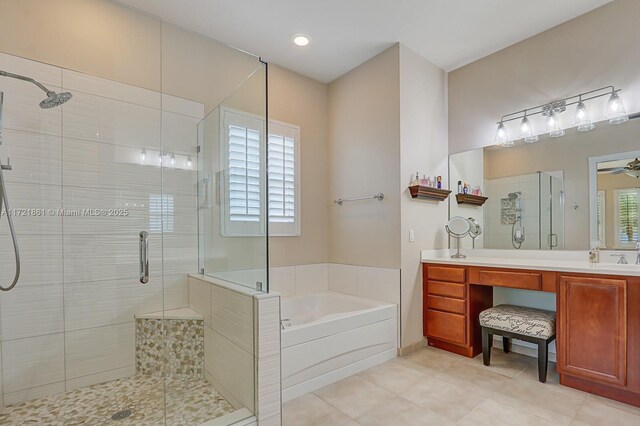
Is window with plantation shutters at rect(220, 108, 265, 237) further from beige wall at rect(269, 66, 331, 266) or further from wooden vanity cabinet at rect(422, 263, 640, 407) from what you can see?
wooden vanity cabinet at rect(422, 263, 640, 407)

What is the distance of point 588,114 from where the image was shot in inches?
102

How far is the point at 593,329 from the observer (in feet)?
6.98

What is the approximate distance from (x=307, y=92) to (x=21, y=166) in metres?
2.56

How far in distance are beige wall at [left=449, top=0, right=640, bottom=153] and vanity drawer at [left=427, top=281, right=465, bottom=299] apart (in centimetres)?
145

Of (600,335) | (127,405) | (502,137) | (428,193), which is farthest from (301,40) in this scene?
(600,335)

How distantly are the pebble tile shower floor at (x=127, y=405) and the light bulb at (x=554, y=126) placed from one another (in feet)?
10.6

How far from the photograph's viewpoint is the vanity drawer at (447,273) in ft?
9.24

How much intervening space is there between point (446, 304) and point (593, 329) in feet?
3.38

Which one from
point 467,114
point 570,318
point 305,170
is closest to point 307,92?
point 305,170

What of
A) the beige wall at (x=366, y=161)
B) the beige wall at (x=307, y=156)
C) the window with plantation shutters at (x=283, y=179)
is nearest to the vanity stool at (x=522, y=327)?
the beige wall at (x=366, y=161)

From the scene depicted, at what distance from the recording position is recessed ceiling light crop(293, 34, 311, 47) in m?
2.86

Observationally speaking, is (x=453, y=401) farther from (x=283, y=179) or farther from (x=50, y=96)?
(x=50, y=96)

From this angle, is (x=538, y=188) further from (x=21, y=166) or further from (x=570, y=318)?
(x=21, y=166)

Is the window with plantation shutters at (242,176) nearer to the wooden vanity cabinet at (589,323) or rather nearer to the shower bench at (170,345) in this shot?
the shower bench at (170,345)
